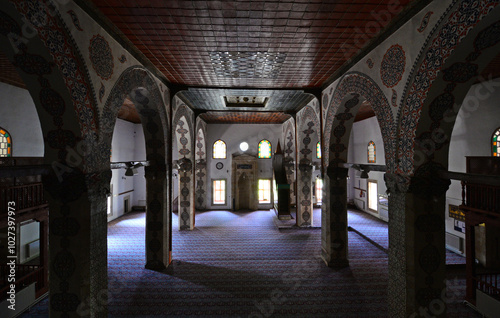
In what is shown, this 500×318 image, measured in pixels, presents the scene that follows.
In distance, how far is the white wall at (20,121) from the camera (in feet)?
22.6

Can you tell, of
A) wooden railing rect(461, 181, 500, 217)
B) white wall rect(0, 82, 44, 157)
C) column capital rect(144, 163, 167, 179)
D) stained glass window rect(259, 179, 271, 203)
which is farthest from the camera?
stained glass window rect(259, 179, 271, 203)

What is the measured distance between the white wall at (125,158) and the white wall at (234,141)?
3.75 metres

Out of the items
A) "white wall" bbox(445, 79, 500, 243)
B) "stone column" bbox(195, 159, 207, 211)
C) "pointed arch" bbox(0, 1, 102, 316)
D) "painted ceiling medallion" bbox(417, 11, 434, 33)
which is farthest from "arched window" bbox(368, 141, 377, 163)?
Result: "pointed arch" bbox(0, 1, 102, 316)

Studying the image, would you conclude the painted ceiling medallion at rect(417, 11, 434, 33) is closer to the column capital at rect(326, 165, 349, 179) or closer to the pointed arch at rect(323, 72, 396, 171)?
the pointed arch at rect(323, 72, 396, 171)

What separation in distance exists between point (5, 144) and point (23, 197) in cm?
268

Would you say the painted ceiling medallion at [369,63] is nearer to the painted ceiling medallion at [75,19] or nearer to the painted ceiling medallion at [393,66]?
the painted ceiling medallion at [393,66]

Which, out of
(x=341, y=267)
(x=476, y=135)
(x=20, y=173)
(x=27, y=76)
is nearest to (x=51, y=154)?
(x=20, y=173)

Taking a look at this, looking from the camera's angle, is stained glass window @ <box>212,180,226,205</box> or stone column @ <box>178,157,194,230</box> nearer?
stone column @ <box>178,157,194,230</box>

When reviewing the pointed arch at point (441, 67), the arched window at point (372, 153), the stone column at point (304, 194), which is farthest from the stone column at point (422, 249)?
the arched window at point (372, 153)

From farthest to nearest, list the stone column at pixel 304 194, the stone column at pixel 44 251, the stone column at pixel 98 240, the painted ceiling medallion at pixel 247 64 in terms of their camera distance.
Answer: the stone column at pixel 304 194 < the stone column at pixel 44 251 < the painted ceiling medallion at pixel 247 64 < the stone column at pixel 98 240

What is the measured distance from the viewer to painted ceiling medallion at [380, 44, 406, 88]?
3.60 meters

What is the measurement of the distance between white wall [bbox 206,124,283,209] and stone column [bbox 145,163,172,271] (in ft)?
25.2

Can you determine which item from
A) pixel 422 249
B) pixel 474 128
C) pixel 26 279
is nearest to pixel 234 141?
pixel 474 128

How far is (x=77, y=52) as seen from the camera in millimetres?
3096
